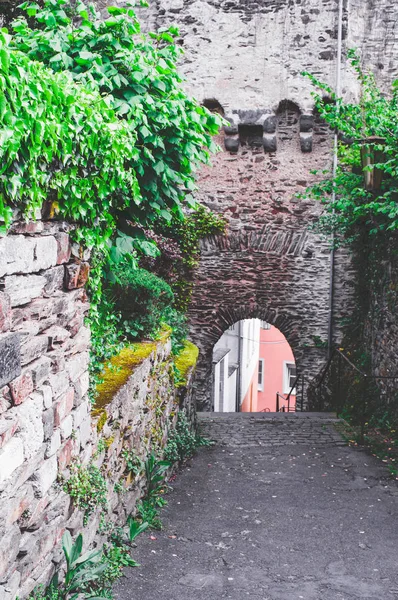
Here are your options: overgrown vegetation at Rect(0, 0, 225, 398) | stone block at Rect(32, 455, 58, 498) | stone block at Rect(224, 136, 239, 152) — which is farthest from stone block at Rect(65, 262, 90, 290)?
stone block at Rect(224, 136, 239, 152)

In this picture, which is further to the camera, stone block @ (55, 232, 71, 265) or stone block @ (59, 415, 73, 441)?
stone block @ (59, 415, 73, 441)

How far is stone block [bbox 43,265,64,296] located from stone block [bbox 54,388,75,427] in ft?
1.94

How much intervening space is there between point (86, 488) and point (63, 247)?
1442 millimetres

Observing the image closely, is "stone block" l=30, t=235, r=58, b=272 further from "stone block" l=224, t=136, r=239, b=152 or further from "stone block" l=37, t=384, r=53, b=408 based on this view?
"stone block" l=224, t=136, r=239, b=152

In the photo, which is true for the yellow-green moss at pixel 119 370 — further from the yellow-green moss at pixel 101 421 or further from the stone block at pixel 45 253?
the stone block at pixel 45 253

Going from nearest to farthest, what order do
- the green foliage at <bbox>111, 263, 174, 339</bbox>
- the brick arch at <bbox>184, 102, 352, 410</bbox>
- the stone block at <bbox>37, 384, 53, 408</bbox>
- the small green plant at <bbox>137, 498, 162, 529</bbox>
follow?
the stone block at <bbox>37, 384, 53, 408</bbox> < the small green plant at <bbox>137, 498, 162, 529</bbox> < the green foliage at <bbox>111, 263, 174, 339</bbox> < the brick arch at <bbox>184, 102, 352, 410</bbox>

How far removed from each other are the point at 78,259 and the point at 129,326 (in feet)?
7.70

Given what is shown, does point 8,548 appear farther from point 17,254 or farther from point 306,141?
point 306,141

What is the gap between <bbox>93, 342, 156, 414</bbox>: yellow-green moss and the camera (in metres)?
4.04

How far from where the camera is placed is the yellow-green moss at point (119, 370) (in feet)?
13.3

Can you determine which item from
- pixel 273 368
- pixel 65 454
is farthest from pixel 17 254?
pixel 273 368

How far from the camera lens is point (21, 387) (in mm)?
2506

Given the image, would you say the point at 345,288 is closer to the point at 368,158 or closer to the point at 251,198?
the point at 251,198

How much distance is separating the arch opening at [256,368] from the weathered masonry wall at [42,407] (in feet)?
49.0
